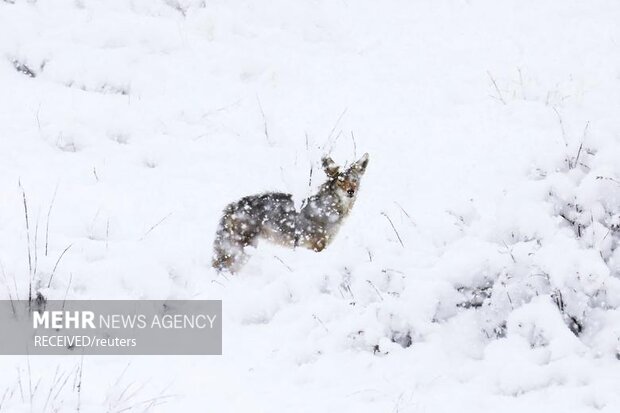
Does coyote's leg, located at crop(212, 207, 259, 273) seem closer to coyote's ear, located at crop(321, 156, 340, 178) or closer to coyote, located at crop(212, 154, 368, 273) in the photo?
coyote, located at crop(212, 154, 368, 273)

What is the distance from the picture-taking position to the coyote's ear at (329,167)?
24.1ft

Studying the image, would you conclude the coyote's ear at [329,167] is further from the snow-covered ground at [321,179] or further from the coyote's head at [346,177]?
the snow-covered ground at [321,179]

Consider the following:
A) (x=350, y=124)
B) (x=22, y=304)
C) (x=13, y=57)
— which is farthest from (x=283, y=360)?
(x=13, y=57)

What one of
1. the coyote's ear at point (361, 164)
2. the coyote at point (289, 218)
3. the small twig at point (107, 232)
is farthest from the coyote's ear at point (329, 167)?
the small twig at point (107, 232)

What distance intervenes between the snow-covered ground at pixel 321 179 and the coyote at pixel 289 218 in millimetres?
172

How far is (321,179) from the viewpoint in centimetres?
762

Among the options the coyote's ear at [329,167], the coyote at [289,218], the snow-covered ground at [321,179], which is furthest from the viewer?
the coyote's ear at [329,167]

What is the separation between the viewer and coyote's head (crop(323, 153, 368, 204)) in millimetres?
7234

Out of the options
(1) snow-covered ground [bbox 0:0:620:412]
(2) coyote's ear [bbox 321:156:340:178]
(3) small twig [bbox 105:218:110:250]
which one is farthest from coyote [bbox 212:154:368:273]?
(3) small twig [bbox 105:218:110:250]

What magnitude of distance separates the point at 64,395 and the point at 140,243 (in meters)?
2.24

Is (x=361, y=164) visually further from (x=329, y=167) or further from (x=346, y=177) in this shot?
(x=329, y=167)

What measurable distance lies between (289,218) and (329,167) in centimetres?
70

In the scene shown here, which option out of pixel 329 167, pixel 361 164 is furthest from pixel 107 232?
pixel 361 164

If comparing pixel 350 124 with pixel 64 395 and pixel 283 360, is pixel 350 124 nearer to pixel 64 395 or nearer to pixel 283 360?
pixel 283 360
